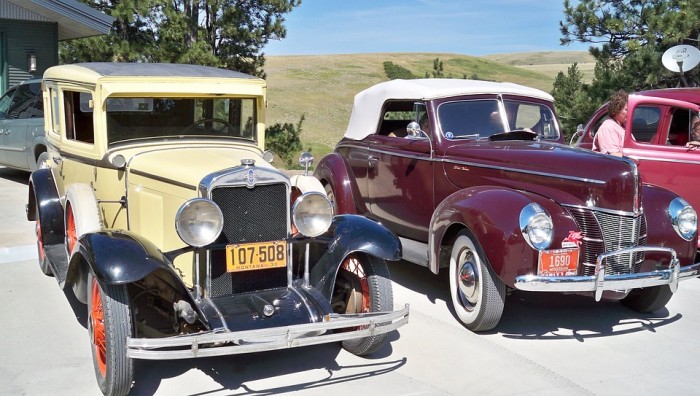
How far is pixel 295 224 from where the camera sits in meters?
4.34

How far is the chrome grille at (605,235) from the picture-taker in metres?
5.00

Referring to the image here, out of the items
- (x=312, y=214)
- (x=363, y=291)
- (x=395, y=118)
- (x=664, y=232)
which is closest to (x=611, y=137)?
(x=664, y=232)

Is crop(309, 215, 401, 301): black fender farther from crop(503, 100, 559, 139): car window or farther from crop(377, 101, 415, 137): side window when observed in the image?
crop(377, 101, 415, 137): side window

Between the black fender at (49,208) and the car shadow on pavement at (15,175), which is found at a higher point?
the black fender at (49,208)

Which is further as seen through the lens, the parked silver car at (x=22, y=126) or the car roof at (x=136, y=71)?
the parked silver car at (x=22, y=126)

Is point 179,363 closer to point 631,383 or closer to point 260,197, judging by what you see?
point 260,197

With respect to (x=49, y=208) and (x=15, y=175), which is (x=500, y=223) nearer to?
(x=49, y=208)

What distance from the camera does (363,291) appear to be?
4695 mm

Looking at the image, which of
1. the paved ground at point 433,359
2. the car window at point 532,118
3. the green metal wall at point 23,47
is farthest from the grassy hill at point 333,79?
the paved ground at point 433,359

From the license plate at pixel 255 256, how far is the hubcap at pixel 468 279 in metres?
1.55

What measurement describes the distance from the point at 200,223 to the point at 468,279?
2186mm

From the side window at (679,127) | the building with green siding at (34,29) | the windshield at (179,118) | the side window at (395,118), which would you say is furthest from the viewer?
the building with green siding at (34,29)

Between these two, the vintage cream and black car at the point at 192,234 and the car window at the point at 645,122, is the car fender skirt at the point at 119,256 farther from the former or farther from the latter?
the car window at the point at 645,122

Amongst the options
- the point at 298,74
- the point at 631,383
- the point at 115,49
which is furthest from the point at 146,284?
the point at 298,74
